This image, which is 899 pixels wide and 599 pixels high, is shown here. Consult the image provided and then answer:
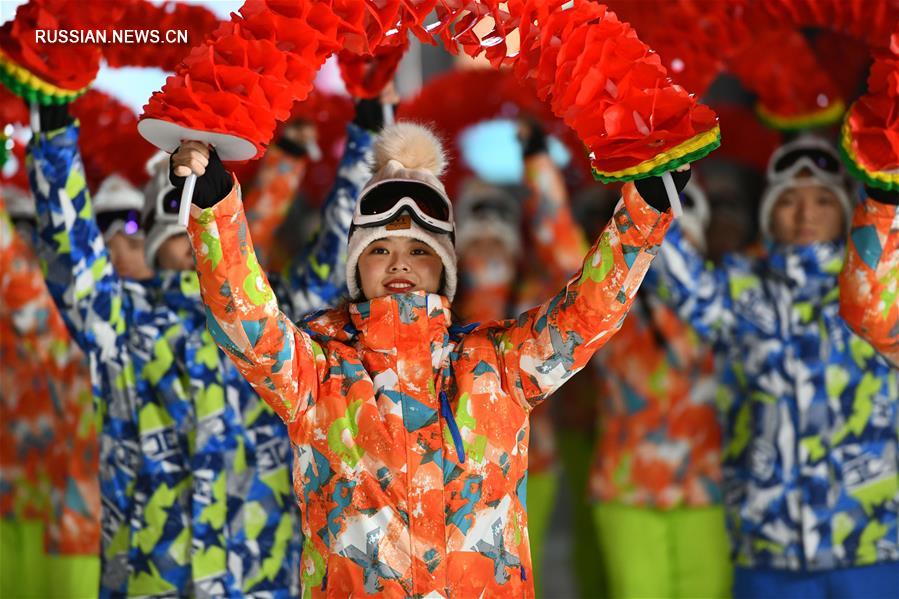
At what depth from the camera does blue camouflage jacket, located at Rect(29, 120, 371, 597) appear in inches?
119

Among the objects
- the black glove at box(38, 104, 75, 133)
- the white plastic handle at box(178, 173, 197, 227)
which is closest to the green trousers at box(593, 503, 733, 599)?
the black glove at box(38, 104, 75, 133)

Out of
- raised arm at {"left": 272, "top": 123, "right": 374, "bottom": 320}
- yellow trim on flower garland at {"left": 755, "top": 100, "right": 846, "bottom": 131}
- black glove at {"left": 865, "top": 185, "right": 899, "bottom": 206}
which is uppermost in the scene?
yellow trim on flower garland at {"left": 755, "top": 100, "right": 846, "bottom": 131}

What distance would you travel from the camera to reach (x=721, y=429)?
3.95 metres

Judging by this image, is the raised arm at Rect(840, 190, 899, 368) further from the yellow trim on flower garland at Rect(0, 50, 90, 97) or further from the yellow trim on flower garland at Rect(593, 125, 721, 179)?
the yellow trim on flower garland at Rect(0, 50, 90, 97)

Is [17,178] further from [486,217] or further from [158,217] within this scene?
[486,217]

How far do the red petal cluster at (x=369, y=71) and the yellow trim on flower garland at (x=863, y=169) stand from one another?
120 centimetres

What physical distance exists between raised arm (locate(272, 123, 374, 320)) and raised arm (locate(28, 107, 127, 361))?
1.53 ft

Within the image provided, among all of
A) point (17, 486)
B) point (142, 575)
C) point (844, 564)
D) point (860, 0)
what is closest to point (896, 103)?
point (860, 0)

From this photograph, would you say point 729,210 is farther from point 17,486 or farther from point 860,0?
point 17,486

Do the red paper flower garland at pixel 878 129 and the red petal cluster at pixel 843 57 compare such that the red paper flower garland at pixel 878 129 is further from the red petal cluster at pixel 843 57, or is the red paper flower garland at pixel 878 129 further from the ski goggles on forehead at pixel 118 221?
the ski goggles on forehead at pixel 118 221

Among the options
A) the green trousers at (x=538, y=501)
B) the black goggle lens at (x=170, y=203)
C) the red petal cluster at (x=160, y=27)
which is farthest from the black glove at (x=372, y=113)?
the green trousers at (x=538, y=501)

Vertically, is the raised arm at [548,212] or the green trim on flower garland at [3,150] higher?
the raised arm at [548,212]

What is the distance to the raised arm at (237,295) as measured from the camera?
2.12 metres

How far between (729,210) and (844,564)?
1862mm
